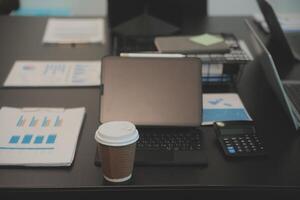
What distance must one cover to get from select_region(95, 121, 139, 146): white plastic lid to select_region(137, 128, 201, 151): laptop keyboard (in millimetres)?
153

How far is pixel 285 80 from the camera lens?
142cm

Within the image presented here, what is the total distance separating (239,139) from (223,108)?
0.18 meters

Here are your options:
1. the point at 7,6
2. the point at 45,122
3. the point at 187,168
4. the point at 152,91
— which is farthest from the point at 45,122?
the point at 7,6

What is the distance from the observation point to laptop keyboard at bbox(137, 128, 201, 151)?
3.50ft

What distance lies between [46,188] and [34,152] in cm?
13

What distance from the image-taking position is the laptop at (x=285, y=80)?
1.17 m

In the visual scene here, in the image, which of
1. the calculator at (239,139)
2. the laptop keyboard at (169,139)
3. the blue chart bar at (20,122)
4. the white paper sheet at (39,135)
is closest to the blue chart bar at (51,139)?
the white paper sheet at (39,135)

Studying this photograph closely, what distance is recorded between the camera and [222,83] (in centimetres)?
138

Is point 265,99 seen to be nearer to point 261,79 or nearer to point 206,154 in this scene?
point 261,79

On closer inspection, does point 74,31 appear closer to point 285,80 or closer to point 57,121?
point 57,121

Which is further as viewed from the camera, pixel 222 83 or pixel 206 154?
pixel 222 83

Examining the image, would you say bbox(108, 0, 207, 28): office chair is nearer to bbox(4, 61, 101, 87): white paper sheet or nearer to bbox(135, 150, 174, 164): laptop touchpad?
bbox(4, 61, 101, 87): white paper sheet

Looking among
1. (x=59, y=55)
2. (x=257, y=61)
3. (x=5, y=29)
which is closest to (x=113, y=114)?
(x=59, y=55)

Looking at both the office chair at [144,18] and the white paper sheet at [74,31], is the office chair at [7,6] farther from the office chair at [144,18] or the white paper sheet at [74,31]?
the office chair at [144,18]
